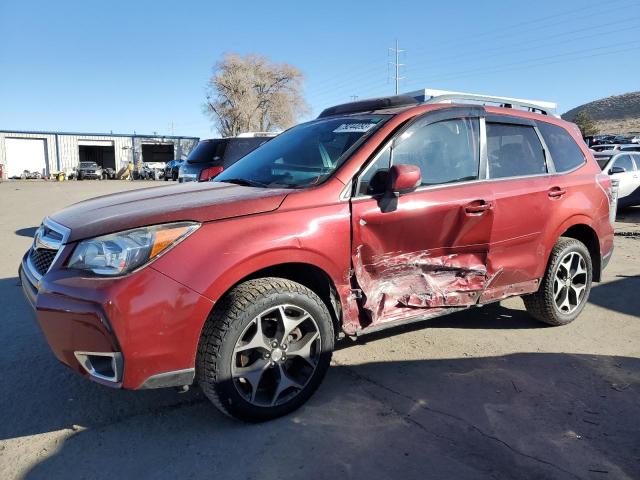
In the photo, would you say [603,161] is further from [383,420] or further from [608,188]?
[383,420]

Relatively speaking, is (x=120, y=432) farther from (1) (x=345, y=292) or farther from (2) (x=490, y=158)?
(2) (x=490, y=158)

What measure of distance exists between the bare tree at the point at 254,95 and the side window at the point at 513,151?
6491 cm

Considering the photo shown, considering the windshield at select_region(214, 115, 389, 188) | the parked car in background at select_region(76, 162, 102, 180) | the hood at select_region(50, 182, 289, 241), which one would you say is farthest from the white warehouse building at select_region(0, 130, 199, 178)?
the hood at select_region(50, 182, 289, 241)

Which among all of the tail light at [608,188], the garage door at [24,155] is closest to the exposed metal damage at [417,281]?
the tail light at [608,188]

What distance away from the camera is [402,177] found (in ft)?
10.2

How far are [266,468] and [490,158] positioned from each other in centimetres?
280

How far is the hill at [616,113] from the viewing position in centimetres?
8362

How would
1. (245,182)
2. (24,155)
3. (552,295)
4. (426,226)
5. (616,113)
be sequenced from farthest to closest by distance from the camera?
(616,113), (24,155), (552,295), (245,182), (426,226)

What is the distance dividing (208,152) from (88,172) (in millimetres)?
38357

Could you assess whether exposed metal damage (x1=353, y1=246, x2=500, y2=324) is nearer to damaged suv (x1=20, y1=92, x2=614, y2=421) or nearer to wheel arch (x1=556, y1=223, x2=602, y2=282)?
damaged suv (x1=20, y1=92, x2=614, y2=421)

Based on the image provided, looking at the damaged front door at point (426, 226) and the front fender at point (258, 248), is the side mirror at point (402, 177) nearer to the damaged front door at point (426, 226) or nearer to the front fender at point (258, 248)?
the damaged front door at point (426, 226)

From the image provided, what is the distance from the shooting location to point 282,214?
2873 millimetres

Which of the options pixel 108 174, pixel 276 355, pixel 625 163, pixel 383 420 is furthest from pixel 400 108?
pixel 108 174

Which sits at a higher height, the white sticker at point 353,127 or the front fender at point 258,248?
the white sticker at point 353,127
